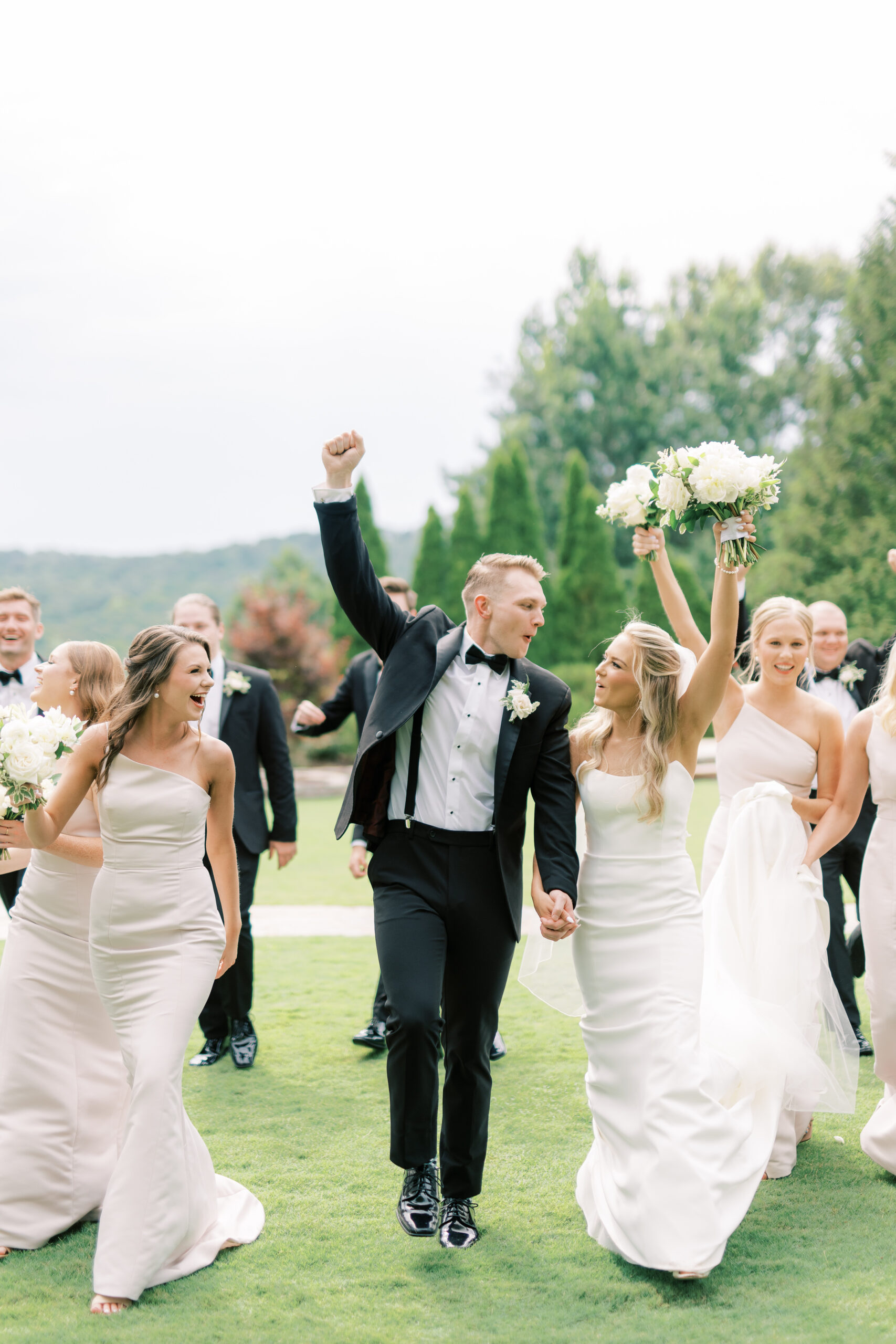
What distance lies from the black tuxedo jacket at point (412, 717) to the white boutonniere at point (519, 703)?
0.04 m

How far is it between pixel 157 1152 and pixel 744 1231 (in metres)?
2.12

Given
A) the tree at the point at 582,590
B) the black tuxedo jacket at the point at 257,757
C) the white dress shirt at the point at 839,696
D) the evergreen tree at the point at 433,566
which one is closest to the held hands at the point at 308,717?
the black tuxedo jacket at the point at 257,757

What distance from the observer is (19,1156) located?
4.17 meters

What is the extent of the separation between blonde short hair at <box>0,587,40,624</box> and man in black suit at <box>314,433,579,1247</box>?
3742 millimetres

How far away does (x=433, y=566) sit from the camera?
3136 centimetres

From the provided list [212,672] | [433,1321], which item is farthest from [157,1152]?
[212,672]

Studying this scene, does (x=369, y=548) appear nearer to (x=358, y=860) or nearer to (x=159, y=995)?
(x=358, y=860)

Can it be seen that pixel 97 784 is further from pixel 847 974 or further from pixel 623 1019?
pixel 847 974

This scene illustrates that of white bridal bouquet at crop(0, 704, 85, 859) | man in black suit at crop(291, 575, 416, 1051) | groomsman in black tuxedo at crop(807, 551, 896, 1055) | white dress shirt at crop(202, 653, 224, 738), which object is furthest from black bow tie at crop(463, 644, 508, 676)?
groomsman in black tuxedo at crop(807, 551, 896, 1055)

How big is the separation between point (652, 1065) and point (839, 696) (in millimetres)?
4818

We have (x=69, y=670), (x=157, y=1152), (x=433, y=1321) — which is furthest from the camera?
(x=69, y=670)

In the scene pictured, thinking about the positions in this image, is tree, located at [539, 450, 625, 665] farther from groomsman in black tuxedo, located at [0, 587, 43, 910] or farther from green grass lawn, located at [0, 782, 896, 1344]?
green grass lawn, located at [0, 782, 896, 1344]

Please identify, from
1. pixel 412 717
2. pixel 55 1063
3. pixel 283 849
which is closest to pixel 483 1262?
pixel 55 1063

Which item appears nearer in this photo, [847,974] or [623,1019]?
[623,1019]
